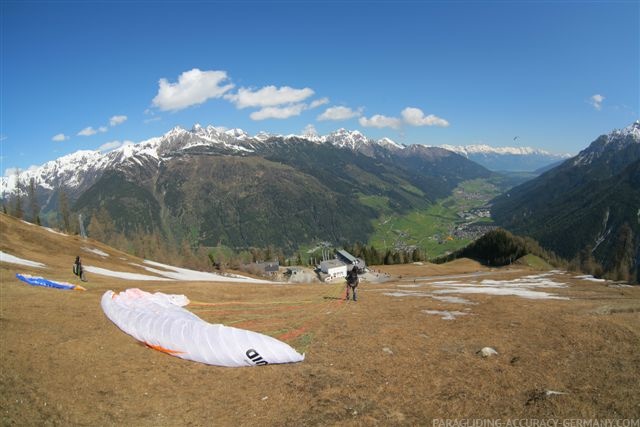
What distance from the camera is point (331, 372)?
732 inches

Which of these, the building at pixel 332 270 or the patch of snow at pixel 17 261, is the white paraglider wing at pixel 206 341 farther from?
the building at pixel 332 270

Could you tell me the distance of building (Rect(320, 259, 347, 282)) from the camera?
5930 inches

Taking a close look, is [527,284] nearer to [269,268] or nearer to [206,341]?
[206,341]

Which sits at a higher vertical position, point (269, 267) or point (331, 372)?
point (331, 372)

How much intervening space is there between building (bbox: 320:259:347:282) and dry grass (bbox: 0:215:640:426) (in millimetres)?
121994

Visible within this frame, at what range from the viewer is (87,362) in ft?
58.1

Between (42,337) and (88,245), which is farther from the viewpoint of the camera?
(88,245)

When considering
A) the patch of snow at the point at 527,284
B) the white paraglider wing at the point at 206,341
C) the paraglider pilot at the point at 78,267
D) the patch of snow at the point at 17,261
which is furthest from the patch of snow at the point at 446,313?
the patch of snow at the point at 527,284

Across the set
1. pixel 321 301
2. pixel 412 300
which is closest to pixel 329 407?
pixel 321 301

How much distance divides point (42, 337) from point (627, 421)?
25385mm

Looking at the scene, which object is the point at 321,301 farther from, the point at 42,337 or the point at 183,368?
the point at 42,337

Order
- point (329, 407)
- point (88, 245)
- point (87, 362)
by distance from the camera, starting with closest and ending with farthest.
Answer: point (329, 407), point (87, 362), point (88, 245)

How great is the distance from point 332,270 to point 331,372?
13457cm

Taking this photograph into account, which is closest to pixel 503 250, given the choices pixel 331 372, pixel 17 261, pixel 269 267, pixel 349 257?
pixel 349 257
